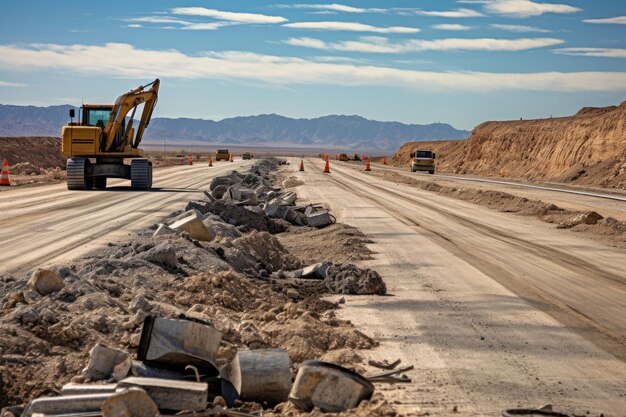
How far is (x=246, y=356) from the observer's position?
6730mm

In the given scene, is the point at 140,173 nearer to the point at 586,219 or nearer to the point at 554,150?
the point at 586,219

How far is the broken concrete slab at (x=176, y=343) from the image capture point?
6746mm

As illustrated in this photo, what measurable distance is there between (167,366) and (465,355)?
3.24 meters

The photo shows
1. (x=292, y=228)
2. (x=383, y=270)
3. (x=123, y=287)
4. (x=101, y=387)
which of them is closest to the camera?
(x=101, y=387)

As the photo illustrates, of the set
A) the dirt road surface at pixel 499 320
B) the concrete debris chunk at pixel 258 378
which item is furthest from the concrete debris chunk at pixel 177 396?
the dirt road surface at pixel 499 320

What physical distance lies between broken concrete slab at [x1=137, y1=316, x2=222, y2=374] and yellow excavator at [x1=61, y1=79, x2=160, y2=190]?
27931 millimetres

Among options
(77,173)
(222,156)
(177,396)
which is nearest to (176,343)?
(177,396)

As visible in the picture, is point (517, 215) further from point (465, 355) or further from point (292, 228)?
point (465, 355)

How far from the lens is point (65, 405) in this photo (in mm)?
5762

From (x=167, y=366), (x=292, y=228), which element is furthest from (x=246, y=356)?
(x=292, y=228)

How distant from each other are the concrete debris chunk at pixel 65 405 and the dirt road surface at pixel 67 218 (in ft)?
24.5

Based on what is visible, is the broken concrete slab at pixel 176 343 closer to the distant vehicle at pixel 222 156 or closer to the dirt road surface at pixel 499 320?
the dirt road surface at pixel 499 320

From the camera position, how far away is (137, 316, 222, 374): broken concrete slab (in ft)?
22.1

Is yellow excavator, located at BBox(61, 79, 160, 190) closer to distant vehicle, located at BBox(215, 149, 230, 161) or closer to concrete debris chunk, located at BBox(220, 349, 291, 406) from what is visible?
concrete debris chunk, located at BBox(220, 349, 291, 406)
